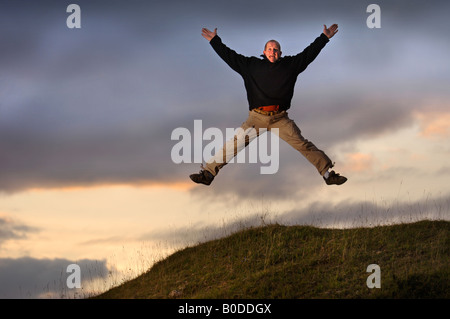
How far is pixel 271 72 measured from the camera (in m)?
13.1

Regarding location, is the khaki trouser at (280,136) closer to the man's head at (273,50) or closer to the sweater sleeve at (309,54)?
the sweater sleeve at (309,54)

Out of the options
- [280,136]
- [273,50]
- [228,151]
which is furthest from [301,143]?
[273,50]

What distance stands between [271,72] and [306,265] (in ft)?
19.4

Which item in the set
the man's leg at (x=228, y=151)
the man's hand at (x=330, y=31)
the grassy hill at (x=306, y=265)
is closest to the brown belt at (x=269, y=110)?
the man's leg at (x=228, y=151)

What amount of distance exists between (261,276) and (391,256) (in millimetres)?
4338

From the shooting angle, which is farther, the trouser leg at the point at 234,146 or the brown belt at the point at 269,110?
the trouser leg at the point at 234,146

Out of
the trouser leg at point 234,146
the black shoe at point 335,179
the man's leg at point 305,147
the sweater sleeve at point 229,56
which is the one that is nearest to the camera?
the black shoe at point 335,179

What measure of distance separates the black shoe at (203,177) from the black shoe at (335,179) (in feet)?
10.3

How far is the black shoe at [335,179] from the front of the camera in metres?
13.0

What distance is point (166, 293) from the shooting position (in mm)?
14547

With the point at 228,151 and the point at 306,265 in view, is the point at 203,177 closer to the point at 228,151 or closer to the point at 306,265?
the point at 228,151

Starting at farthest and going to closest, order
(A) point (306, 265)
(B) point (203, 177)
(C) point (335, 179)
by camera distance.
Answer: (A) point (306, 265) → (B) point (203, 177) → (C) point (335, 179)
